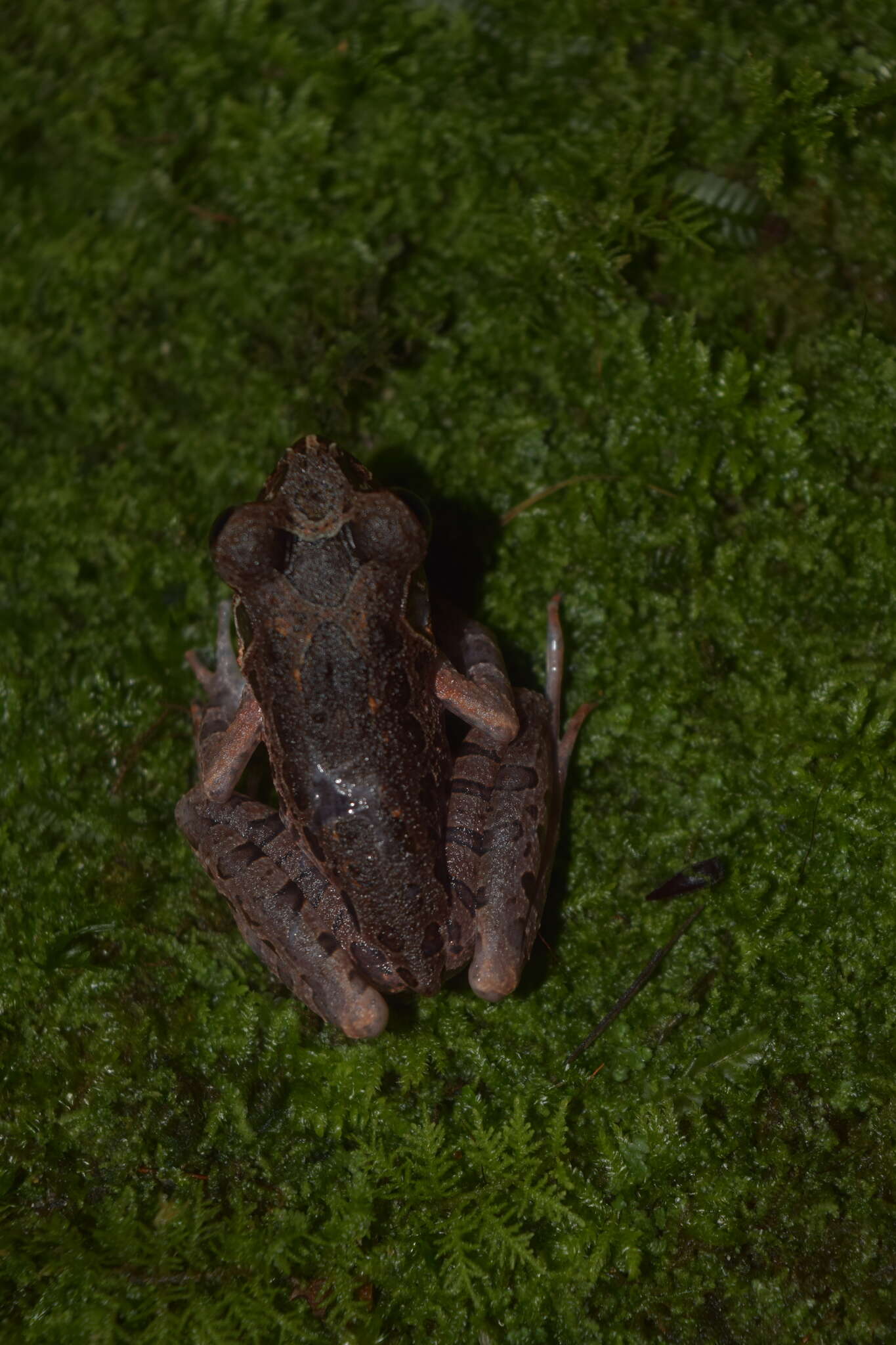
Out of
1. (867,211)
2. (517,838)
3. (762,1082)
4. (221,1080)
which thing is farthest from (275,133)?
(762,1082)

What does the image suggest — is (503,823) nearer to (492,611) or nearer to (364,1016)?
(364,1016)

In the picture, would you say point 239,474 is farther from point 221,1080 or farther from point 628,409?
point 221,1080

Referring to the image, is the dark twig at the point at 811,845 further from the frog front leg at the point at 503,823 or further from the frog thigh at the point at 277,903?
the frog thigh at the point at 277,903

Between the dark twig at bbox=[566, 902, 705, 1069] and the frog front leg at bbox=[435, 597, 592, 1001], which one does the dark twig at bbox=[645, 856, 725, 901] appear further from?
Answer: the frog front leg at bbox=[435, 597, 592, 1001]

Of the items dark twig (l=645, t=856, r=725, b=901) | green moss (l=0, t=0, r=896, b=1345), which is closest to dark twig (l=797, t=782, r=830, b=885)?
green moss (l=0, t=0, r=896, b=1345)

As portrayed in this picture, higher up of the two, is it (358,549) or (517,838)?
(358,549)

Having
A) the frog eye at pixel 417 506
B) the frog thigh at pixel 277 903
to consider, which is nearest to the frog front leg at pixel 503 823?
the frog thigh at pixel 277 903

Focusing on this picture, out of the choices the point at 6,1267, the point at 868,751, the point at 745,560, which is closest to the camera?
the point at 6,1267

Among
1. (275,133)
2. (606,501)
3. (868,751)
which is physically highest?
(275,133)
